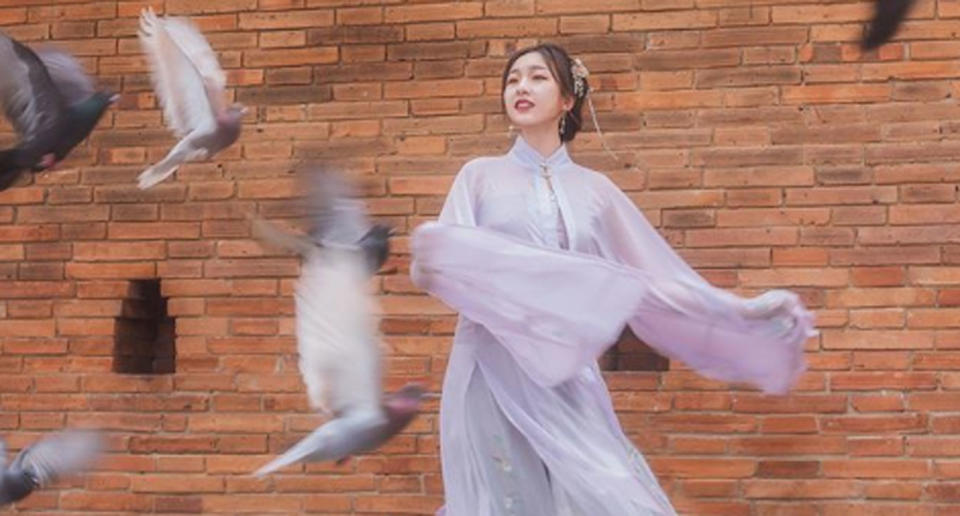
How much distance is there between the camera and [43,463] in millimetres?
5402

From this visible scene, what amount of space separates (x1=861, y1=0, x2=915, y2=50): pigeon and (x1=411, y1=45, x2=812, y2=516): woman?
0.91 metres

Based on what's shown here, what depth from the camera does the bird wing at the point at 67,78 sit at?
4898 mm

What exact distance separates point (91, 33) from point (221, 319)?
115 cm

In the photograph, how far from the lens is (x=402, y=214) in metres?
6.49

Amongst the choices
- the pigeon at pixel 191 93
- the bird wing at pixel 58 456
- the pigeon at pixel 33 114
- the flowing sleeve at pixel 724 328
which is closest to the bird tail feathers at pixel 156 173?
the pigeon at pixel 191 93

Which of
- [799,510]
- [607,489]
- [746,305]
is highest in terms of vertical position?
[746,305]

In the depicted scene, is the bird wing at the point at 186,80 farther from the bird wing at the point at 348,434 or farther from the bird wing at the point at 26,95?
the bird wing at the point at 348,434

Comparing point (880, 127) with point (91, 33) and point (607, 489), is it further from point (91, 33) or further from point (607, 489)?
point (91, 33)

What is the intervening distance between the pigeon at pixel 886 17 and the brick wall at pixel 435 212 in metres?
2.52

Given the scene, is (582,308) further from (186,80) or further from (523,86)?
Answer: (186,80)

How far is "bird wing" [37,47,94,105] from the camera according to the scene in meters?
4.90

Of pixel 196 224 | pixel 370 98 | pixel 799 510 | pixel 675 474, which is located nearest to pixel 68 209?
pixel 196 224

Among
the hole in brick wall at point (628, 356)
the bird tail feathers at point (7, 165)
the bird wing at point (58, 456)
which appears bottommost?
the bird wing at point (58, 456)

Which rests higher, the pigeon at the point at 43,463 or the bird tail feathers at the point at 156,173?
the bird tail feathers at the point at 156,173
